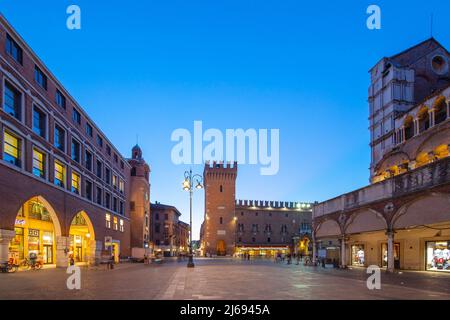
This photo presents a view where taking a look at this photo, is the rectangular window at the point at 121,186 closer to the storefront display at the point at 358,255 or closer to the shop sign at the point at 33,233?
the shop sign at the point at 33,233

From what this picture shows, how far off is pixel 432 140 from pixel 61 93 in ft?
113

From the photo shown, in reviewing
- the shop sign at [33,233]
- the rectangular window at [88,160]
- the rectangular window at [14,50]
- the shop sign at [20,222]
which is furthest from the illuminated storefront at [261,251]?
the rectangular window at [14,50]

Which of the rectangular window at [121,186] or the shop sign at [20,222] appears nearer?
the shop sign at [20,222]

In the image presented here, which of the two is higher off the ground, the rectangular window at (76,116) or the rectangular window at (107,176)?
the rectangular window at (76,116)

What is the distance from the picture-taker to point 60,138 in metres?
40.3

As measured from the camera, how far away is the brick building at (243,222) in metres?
107

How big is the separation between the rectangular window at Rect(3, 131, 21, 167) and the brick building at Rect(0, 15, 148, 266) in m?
0.07

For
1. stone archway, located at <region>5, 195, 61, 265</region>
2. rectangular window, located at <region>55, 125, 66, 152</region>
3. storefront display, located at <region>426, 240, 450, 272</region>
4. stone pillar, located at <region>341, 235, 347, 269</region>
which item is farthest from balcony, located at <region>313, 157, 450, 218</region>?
rectangular window, located at <region>55, 125, 66, 152</region>

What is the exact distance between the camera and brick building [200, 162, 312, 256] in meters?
107

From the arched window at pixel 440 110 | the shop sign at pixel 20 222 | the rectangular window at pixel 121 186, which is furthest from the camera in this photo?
the rectangular window at pixel 121 186

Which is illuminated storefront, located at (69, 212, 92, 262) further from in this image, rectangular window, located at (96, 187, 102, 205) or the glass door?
the glass door

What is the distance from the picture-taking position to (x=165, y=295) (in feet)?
51.2

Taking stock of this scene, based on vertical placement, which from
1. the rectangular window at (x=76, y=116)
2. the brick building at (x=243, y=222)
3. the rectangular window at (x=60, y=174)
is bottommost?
the brick building at (x=243, y=222)
